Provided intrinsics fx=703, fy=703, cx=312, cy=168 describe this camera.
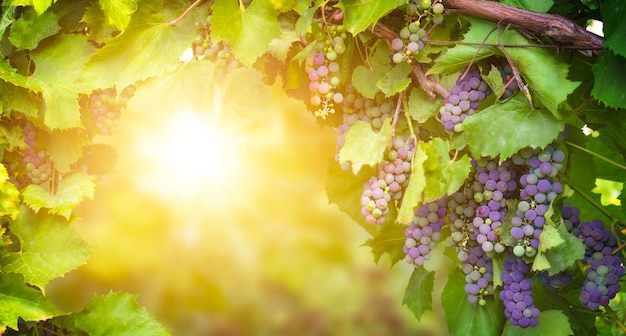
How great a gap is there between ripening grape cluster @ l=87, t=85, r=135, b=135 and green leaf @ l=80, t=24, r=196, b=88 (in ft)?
→ 0.37

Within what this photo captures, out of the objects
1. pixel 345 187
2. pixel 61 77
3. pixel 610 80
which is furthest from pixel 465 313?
pixel 61 77

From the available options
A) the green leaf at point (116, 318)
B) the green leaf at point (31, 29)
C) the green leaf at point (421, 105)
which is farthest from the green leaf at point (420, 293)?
the green leaf at point (31, 29)

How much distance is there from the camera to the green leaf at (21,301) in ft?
5.06

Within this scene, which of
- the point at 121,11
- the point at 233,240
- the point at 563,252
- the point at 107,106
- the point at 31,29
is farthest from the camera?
the point at 233,240

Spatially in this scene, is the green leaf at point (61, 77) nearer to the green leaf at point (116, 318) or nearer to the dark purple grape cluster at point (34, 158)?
the dark purple grape cluster at point (34, 158)

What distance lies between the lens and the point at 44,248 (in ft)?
5.37

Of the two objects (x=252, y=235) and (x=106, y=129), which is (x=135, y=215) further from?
(x=106, y=129)

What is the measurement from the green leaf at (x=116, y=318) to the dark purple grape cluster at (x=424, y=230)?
0.60 meters

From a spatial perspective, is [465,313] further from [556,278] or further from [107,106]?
[107,106]

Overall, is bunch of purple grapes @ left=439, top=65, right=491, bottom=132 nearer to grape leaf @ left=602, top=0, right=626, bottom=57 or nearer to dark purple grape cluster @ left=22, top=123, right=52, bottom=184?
grape leaf @ left=602, top=0, right=626, bottom=57

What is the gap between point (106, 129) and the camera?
1.69 meters

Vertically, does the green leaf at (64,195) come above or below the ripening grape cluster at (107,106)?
below

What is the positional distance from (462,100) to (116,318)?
938 mm

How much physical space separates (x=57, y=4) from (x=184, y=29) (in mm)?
339
